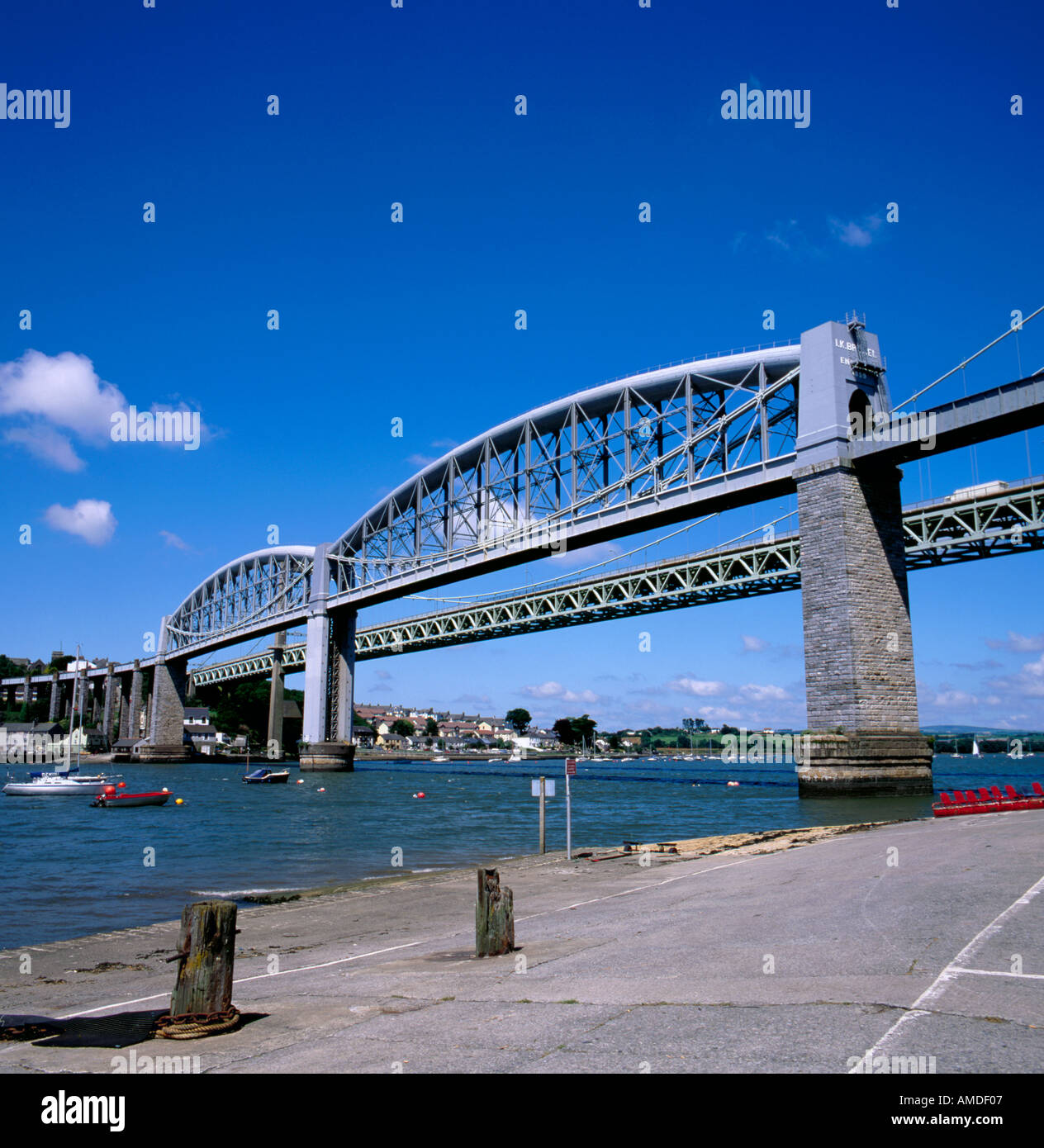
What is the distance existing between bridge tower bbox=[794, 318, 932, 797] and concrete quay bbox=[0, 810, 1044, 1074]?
69.0ft

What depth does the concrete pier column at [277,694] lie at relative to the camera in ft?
455

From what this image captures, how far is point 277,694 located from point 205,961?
139 meters

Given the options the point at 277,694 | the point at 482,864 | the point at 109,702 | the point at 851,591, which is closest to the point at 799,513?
the point at 851,591

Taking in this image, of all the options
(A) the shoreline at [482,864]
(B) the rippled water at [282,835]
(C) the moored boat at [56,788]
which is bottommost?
(C) the moored boat at [56,788]

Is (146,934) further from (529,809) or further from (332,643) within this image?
(332,643)

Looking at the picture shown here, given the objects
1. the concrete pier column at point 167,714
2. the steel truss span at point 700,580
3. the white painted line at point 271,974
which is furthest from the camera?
the concrete pier column at point 167,714

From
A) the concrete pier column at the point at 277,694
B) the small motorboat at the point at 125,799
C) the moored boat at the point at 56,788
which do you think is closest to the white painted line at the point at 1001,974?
the small motorboat at the point at 125,799

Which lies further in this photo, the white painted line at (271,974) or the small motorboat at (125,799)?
the small motorboat at (125,799)

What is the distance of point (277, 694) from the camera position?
141m

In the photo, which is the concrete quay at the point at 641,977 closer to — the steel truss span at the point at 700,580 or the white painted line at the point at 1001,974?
the white painted line at the point at 1001,974

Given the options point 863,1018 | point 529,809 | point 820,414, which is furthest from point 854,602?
point 863,1018

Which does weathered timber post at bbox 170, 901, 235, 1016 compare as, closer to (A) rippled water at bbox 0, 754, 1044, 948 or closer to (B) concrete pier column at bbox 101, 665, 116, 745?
(A) rippled water at bbox 0, 754, 1044, 948

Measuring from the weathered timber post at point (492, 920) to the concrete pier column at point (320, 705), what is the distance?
80.2 metres

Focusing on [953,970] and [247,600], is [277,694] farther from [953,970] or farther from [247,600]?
[953,970]
